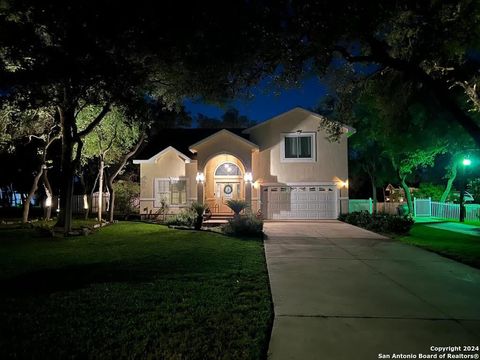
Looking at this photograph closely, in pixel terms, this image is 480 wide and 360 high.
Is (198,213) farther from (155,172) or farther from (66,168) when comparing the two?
(155,172)

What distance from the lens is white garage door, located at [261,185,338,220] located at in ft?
75.0

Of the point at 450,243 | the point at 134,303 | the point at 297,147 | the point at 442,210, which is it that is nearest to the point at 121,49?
the point at 134,303

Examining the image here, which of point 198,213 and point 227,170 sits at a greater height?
point 227,170

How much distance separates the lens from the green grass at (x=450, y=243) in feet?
35.9

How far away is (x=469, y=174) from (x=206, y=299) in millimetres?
31528

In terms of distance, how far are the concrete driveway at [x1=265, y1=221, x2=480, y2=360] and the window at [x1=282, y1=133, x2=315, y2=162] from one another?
39.0ft

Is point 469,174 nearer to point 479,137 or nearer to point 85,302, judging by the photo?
point 479,137

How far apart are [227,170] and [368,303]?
18242mm

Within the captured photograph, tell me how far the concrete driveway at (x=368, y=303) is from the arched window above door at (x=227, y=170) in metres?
12.8

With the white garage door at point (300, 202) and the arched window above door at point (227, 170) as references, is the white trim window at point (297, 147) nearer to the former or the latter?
the white garage door at point (300, 202)

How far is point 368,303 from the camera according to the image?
20.1 ft

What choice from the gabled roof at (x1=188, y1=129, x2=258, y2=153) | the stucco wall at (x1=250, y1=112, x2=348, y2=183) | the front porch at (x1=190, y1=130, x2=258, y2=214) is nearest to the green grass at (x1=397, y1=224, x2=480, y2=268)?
the stucco wall at (x1=250, y1=112, x2=348, y2=183)

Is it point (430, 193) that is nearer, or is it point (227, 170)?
point (227, 170)

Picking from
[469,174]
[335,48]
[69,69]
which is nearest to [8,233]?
[69,69]
